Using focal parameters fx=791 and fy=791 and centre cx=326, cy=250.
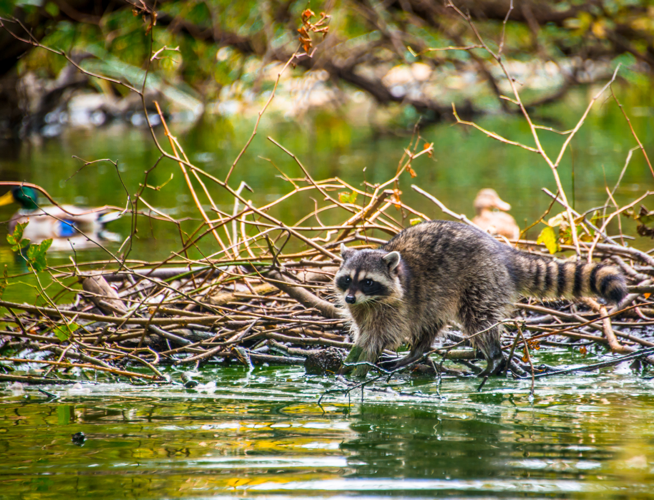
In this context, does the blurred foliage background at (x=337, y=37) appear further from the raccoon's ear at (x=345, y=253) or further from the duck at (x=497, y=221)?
the raccoon's ear at (x=345, y=253)

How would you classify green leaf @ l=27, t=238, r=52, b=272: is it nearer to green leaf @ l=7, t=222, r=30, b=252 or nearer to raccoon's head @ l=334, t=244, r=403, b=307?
green leaf @ l=7, t=222, r=30, b=252

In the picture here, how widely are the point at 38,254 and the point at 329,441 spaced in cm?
213

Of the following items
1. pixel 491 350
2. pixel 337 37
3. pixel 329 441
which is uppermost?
pixel 337 37

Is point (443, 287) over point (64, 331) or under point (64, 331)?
over

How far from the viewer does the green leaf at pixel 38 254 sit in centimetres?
446

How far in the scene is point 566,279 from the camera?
4.37m

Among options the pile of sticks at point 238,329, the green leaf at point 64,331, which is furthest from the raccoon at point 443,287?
the green leaf at point 64,331

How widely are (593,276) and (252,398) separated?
192cm

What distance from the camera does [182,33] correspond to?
16281 millimetres

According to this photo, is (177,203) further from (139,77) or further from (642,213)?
(642,213)

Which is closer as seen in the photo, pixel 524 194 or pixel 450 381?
pixel 450 381

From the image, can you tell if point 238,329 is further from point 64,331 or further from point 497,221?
point 497,221

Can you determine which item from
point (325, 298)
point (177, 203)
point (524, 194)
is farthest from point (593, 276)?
point (177, 203)

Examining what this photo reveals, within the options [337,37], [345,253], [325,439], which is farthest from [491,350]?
[337,37]
